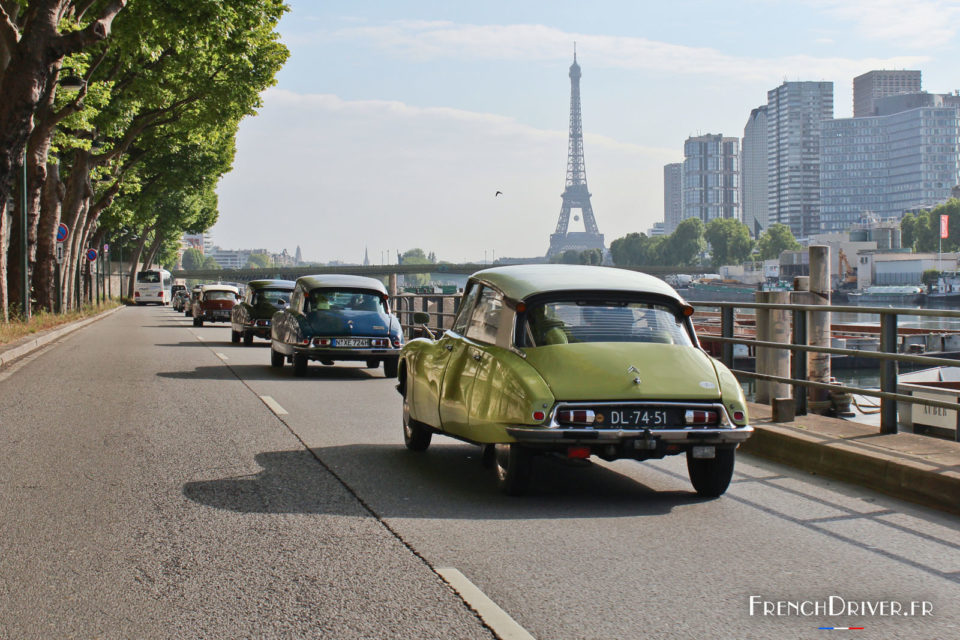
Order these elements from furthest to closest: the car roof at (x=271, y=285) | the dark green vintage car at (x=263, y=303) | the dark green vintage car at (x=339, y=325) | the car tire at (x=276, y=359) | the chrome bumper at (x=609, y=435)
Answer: the dark green vintage car at (x=263, y=303) → the car roof at (x=271, y=285) → the car tire at (x=276, y=359) → the dark green vintage car at (x=339, y=325) → the chrome bumper at (x=609, y=435)

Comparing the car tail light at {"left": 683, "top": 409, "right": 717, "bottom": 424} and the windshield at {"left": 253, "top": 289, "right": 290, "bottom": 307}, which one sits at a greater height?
the windshield at {"left": 253, "top": 289, "right": 290, "bottom": 307}

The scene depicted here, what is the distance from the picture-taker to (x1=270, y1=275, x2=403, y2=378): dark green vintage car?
56.5 feet

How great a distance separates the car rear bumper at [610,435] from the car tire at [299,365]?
423 inches

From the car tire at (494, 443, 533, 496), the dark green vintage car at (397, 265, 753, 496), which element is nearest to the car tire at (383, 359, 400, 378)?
the dark green vintage car at (397, 265, 753, 496)

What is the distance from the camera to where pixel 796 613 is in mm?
4688

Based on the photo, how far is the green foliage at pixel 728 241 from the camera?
190250 mm

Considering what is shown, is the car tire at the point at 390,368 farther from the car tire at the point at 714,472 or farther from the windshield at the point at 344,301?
the car tire at the point at 714,472

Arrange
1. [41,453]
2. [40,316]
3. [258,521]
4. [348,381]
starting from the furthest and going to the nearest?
[40,316]
[348,381]
[41,453]
[258,521]

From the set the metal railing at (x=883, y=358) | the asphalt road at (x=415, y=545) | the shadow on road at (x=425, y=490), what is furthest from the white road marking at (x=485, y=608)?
the metal railing at (x=883, y=358)

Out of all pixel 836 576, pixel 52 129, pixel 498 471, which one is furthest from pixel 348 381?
pixel 52 129

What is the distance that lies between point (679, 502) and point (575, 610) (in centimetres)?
268

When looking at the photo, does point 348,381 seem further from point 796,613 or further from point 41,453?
point 796,613

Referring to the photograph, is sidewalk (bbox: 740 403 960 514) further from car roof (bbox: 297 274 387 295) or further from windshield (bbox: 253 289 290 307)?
windshield (bbox: 253 289 290 307)

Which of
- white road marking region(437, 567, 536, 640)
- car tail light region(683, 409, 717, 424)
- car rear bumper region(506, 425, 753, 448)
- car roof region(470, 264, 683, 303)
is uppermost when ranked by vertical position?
car roof region(470, 264, 683, 303)
